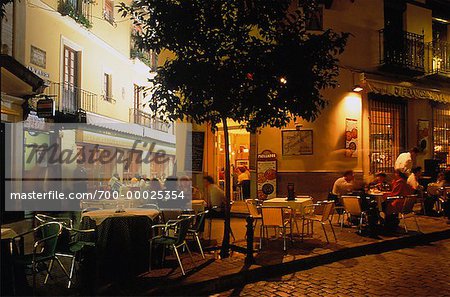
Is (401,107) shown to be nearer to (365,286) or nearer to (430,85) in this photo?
(430,85)

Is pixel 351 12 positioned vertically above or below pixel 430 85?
above

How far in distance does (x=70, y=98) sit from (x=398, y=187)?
41.2 feet

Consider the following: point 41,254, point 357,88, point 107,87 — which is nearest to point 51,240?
point 41,254

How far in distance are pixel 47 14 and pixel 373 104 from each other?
11.9 m

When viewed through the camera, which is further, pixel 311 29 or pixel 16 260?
pixel 311 29

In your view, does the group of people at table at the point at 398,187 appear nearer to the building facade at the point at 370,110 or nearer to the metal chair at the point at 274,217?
the building facade at the point at 370,110

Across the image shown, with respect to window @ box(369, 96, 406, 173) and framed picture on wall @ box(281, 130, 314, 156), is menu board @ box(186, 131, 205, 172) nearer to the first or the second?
framed picture on wall @ box(281, 130, 314, 156)

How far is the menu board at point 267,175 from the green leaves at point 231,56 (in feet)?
18.7

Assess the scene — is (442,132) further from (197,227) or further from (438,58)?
(197,227)

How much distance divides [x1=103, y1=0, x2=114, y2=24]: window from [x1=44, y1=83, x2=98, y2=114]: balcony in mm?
3936

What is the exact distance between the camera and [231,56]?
7328mm

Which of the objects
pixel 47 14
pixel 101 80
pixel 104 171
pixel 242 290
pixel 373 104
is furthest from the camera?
pixel 101 80

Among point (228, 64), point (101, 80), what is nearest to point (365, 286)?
point (228, 64)

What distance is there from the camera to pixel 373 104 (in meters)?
14.4
